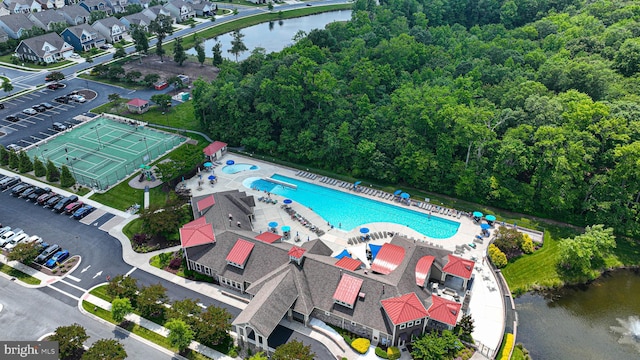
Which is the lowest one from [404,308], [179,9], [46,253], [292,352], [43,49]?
[46,253]

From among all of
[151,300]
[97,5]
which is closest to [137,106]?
[151,300]

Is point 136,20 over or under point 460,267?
over

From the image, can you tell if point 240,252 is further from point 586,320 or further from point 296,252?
point 586,320

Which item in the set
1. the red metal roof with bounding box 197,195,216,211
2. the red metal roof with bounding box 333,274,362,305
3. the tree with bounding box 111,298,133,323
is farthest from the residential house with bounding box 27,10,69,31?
the red metal roof with bounding box 333,274,362,305

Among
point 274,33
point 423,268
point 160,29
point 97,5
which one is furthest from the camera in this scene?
point 274,33

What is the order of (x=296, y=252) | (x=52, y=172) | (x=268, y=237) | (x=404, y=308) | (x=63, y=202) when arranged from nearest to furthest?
(x=404, y=308) < (x=296, y=252) < (x=268, y=237) < (x=63, y=202) < (x=52, y=172)

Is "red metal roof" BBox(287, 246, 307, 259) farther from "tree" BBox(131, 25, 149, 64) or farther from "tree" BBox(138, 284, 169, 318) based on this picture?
"tree" BBox(131, 25, 149, 64)

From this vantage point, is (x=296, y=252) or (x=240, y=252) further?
(x=240, y=252)
